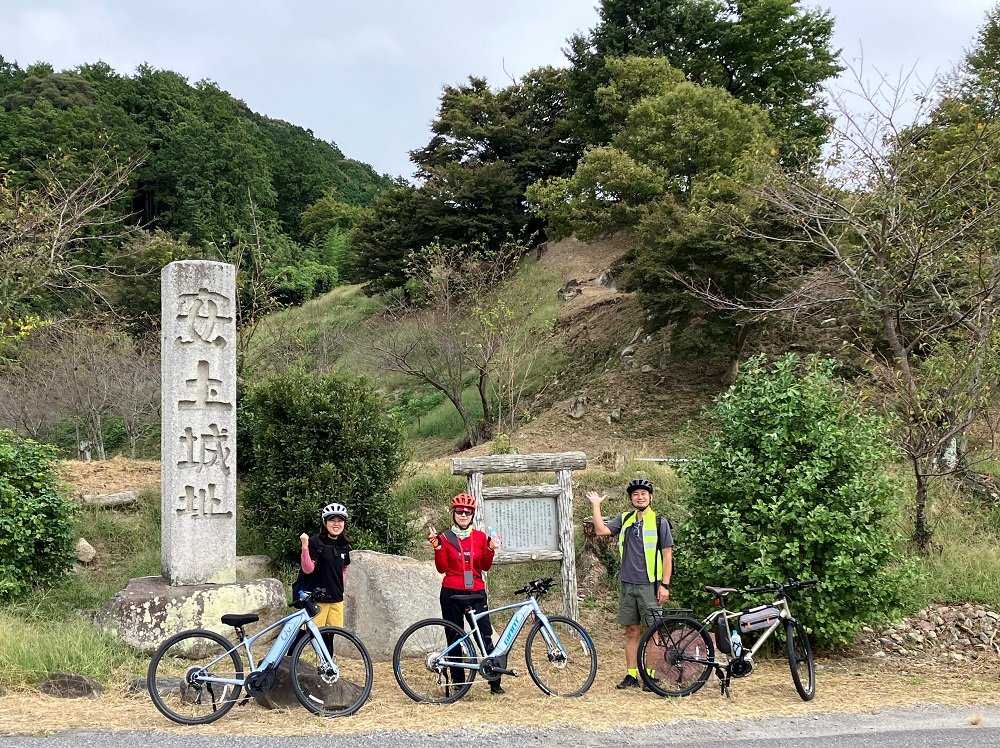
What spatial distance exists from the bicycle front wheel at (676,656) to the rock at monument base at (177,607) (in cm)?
354

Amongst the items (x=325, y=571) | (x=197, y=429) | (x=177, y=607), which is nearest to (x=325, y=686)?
(x=325, y=571)

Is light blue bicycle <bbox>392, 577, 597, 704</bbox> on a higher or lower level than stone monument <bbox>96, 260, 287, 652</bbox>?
lower

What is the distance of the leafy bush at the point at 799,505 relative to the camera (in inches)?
281

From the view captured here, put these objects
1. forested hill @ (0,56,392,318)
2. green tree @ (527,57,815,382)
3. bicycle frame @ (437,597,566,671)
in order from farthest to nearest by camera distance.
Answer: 1. forested hill @ (0,56,392,318)
2. green tree @ (527,57,815,382)
3. bicycle frame @ (437,597,566,671)

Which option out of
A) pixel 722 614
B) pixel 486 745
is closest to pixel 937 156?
pixel 722 614

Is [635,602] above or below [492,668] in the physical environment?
above

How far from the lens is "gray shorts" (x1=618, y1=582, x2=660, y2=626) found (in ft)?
21.6

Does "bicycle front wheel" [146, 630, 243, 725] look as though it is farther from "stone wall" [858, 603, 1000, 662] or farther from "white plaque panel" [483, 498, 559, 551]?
"stone wall" [858, 603, 1000, 662]

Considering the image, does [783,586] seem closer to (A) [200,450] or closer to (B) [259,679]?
(B) [259,679]

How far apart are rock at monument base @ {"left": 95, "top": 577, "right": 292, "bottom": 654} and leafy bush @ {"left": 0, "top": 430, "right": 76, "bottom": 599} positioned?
134 centimetres

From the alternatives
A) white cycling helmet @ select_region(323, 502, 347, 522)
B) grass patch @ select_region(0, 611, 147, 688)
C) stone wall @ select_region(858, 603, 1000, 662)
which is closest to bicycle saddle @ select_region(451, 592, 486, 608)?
white cycling helmet @ select_region(323, 502, 347, 522)

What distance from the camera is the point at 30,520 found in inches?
324

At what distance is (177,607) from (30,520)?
2.17 m

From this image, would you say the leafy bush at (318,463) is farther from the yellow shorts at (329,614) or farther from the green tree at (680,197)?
the green tree at (680,197)
